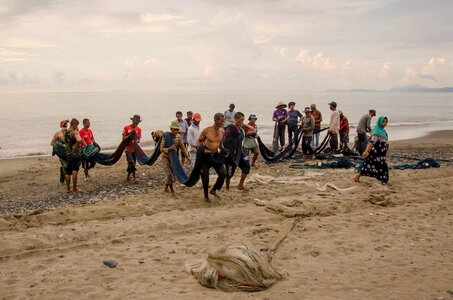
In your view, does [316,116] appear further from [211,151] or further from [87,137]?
[87,137]

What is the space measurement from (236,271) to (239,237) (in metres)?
1.83

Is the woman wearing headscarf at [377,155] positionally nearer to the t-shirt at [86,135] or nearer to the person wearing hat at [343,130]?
the person wearing hat at [343,130]

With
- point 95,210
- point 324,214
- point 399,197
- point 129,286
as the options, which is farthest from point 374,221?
point 95,210

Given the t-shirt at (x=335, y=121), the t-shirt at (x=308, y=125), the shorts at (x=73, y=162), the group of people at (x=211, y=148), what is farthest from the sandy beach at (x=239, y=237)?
the t-shirt at (x=308, y=125)

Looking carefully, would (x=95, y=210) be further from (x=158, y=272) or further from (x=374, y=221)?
(x=374, y=221)

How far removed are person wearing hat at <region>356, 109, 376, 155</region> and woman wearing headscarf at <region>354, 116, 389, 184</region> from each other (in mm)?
4236

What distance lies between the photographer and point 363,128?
583 inches

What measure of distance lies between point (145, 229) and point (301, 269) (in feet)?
9.51

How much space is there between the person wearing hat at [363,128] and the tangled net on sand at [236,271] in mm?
10010

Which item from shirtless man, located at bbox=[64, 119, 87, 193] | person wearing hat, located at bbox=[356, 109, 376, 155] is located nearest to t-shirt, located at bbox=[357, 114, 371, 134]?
person wearing hat, located at bbox=[356, 109, 376, 155]

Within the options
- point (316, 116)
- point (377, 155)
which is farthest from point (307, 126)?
point (377, 155)

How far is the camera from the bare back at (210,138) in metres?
9.16

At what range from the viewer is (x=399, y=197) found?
31.4 feet

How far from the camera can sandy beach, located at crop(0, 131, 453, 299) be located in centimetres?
530
